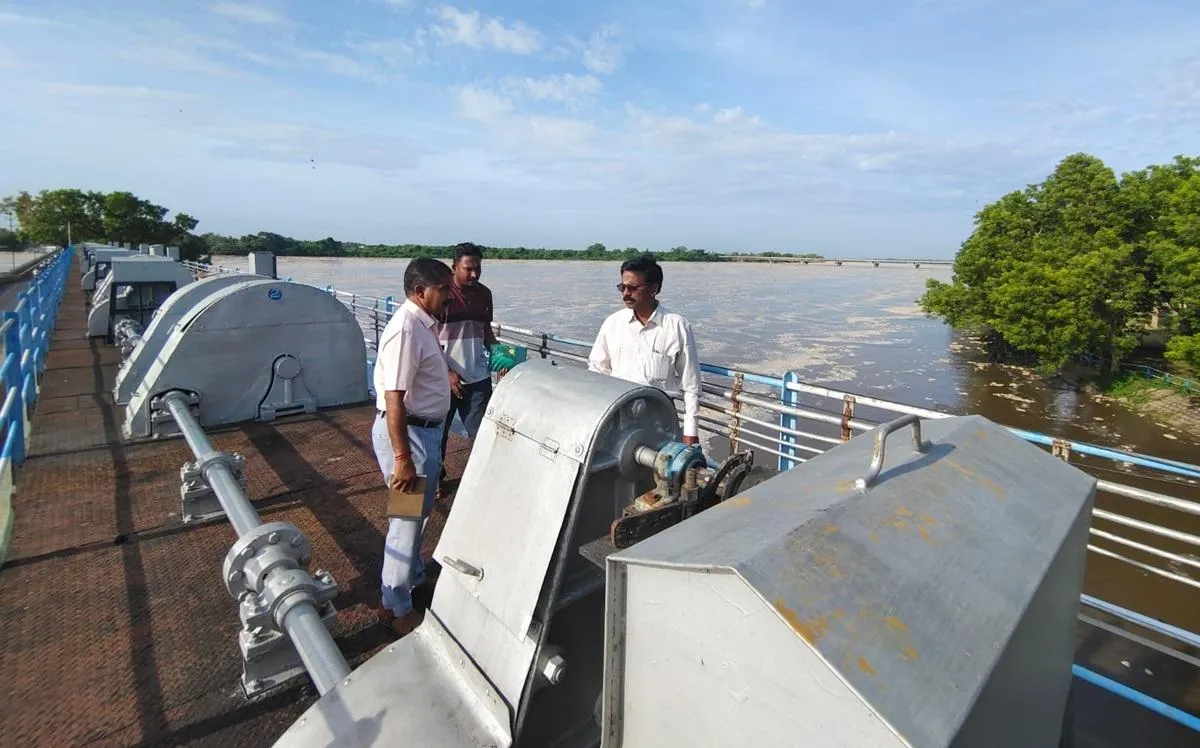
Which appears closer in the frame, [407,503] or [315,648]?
[315,648]

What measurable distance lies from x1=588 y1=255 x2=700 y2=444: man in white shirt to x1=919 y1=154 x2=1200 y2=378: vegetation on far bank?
91.6 ft

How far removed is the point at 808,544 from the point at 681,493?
648 mm

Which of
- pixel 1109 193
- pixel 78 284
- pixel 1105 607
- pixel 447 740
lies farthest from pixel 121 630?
pixel 1109 193

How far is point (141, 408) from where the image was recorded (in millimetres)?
5547

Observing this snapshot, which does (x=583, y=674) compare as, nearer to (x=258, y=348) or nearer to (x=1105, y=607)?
(x=1105, y=607)

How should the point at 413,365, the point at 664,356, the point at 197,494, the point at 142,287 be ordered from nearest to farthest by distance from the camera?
the point at 413,365 < the point at 664,356 < the point at 197,494 < the point at 142,287

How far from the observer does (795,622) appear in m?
1.16

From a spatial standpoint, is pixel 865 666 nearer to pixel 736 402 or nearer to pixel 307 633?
pixel 307 633

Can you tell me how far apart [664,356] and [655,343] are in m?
0.09

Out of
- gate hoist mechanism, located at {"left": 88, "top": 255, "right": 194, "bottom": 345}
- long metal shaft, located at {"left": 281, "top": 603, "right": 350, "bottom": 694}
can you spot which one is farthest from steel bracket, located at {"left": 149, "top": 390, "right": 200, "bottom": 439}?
gate hoist mechanism, located at {"left": 88, "top": 255, "right": 194, "bottom": 345}

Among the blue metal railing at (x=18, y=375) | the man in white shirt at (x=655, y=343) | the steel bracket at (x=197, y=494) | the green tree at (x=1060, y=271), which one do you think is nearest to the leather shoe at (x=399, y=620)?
the steel bracket at (x=197, y=494)

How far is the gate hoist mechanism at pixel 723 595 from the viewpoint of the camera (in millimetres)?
1188

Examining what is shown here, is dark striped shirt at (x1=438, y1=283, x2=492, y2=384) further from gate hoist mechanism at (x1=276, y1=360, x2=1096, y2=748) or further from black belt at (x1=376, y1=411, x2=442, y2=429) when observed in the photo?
gate hoist mechanism at (x1=276, y1=360, x2=1096, y2=748)

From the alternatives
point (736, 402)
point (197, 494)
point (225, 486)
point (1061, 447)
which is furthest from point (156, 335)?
point (1061, 447)
